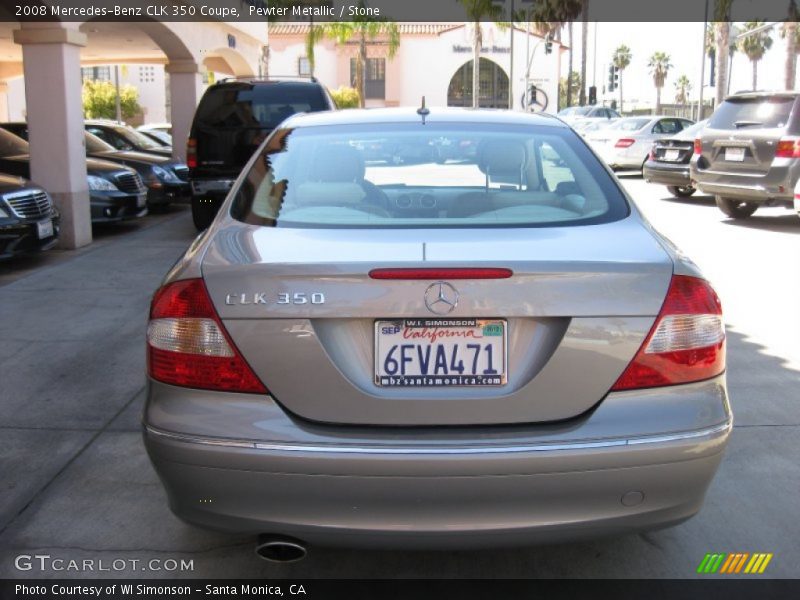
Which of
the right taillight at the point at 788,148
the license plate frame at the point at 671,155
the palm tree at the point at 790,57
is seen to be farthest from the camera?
the palm tree at the point at 790,57

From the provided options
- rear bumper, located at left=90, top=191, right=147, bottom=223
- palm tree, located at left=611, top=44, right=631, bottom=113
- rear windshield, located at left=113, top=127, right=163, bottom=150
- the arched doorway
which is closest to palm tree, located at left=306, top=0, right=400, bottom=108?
the arched doorway

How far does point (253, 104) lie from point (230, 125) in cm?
41

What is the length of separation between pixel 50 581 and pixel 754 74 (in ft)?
255

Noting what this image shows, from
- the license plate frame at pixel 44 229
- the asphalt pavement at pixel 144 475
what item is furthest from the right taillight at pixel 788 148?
the license plate frame at pixel 44 229

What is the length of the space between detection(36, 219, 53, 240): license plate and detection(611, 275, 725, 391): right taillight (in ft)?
26.4

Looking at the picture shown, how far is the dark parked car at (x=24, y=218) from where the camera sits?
29.5ft

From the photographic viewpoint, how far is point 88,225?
1142cm

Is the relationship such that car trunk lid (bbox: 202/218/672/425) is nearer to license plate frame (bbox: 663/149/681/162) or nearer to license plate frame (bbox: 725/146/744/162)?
license plate frame (bbox: 725/146/744/162)

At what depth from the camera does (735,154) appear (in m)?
12.4

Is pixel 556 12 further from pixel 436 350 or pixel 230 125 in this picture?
pixel 436 350

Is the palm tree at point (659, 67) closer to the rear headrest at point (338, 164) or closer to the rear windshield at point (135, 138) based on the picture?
the rear windshield at point (135, 138)

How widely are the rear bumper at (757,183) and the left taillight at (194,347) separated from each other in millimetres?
10589

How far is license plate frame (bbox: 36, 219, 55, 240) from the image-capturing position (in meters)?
9.38

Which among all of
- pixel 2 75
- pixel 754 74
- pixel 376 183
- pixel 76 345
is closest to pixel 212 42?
pixel 2 75
